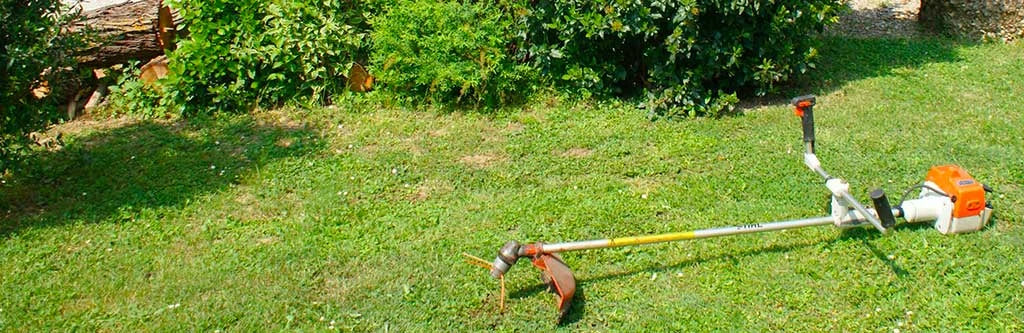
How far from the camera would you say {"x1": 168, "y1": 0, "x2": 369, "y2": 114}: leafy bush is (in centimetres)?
622

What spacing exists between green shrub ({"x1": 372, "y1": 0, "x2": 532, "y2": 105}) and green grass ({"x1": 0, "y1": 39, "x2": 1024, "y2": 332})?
220mm

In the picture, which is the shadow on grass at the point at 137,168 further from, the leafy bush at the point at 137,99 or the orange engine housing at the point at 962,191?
the orange engine housing at the point at 962,191

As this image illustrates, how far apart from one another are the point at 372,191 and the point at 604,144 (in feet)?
4.83

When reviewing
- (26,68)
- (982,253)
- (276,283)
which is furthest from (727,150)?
(26,68)

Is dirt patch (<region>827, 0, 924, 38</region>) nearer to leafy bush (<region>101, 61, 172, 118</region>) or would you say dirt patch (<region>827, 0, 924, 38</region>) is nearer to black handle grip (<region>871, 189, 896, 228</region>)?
black handle grip (<region>871, 189, 896, 228</region>)

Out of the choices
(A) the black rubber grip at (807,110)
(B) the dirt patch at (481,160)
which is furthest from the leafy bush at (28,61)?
(A) the black rubber grip at (807,110)

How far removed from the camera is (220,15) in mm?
6336

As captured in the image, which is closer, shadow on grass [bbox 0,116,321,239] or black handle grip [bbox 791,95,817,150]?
black handle grip [bbox 791,95,817,150]

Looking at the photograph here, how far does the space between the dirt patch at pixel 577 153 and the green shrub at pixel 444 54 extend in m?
0.93

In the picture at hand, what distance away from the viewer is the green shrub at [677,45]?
5750mm

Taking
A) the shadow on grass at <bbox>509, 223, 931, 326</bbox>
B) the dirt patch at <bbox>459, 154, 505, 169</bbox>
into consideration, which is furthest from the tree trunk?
the shadow on grass at <bbox>509, 223, 931, 326</bbox>

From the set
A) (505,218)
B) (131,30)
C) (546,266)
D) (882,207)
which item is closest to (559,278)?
(546,266)

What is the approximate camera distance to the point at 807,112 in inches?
164

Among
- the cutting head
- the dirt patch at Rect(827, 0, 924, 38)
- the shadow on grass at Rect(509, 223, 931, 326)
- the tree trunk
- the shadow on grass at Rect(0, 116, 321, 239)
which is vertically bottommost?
the dirt patch at Rect(827, 0, 924, 38)
